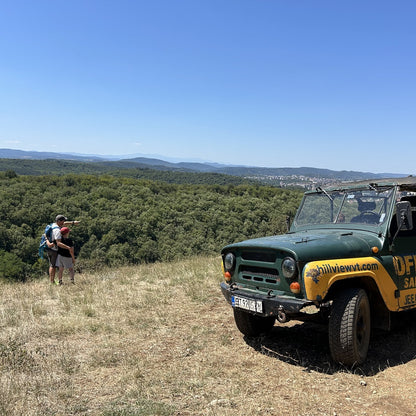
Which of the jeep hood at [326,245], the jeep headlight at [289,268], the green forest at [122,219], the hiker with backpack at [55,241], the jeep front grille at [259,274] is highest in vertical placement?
the jeep hood at [326,245]

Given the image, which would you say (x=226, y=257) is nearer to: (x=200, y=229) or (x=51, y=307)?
(x=51, y=307)

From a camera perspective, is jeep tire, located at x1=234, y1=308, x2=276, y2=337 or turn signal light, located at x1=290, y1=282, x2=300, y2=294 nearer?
turn signal light, located at x1=290, y1=282, x2=300, y2=294

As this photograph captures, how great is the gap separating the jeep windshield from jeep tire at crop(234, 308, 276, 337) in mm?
1596

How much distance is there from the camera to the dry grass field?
3.58m

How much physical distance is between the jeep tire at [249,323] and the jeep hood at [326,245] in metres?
1.04

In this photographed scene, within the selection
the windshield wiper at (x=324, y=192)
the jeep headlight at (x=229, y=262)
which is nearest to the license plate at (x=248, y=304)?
the jeep headlight at (x=229, y=262)

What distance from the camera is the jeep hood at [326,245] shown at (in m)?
4.27

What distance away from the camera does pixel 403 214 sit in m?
4.63

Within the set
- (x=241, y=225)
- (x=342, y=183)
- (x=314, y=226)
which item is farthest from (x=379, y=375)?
(x=241, y=225)

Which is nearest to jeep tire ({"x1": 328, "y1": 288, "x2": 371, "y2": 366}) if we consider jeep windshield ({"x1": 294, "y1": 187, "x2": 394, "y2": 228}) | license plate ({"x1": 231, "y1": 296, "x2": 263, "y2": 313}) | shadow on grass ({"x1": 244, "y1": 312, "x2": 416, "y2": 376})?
shadow on grass ({"x1": 244, "y1": 312, "x2": 416, "y2": 376})

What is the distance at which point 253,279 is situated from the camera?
4816 millimetres

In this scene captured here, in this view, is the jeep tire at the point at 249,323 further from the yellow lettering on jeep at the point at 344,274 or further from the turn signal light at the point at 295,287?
the yellow lettering on jeep at the point at 344,274

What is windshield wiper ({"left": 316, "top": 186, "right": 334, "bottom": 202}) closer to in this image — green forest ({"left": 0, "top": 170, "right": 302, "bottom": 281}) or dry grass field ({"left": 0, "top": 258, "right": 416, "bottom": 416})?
dry grass field ({"left": 0, "top": 258, "right": 416, "bottom": 416})

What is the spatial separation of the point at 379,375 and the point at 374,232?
1.71 metres
